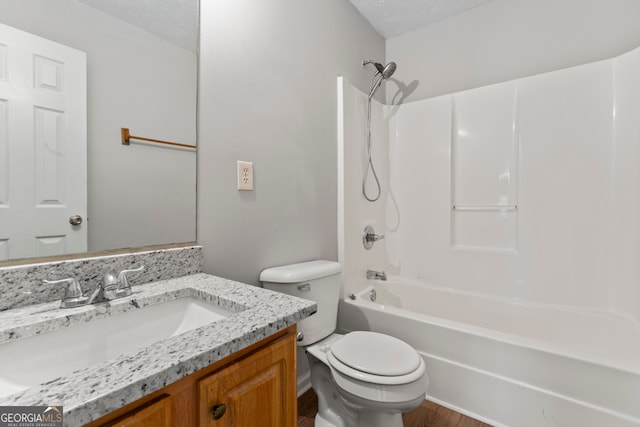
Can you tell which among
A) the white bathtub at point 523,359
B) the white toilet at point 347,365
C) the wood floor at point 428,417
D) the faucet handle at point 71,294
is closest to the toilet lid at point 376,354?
the white toilet at point 347,365

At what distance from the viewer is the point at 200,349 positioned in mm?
534

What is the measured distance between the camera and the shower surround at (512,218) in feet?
4.76

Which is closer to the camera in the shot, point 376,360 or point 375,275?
point 376,360

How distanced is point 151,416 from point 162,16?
124 cm

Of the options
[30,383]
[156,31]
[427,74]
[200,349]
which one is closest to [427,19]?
[427,74]

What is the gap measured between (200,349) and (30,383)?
16.1 inches

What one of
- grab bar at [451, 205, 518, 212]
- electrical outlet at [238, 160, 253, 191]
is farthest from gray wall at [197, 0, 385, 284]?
grab bar at [451, 205, 518, 212]

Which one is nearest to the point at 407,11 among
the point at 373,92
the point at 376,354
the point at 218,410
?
the point at 373,92

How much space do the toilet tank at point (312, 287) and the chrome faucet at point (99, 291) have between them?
2.01 ft

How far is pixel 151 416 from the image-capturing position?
47 cm

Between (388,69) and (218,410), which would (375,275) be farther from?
→ (218,410)

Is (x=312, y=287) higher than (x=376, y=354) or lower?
higher

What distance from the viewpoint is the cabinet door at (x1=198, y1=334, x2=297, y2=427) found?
56 centimetres

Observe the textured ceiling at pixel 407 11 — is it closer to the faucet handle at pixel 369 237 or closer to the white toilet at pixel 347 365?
the faucet handle at pixel 369 237
